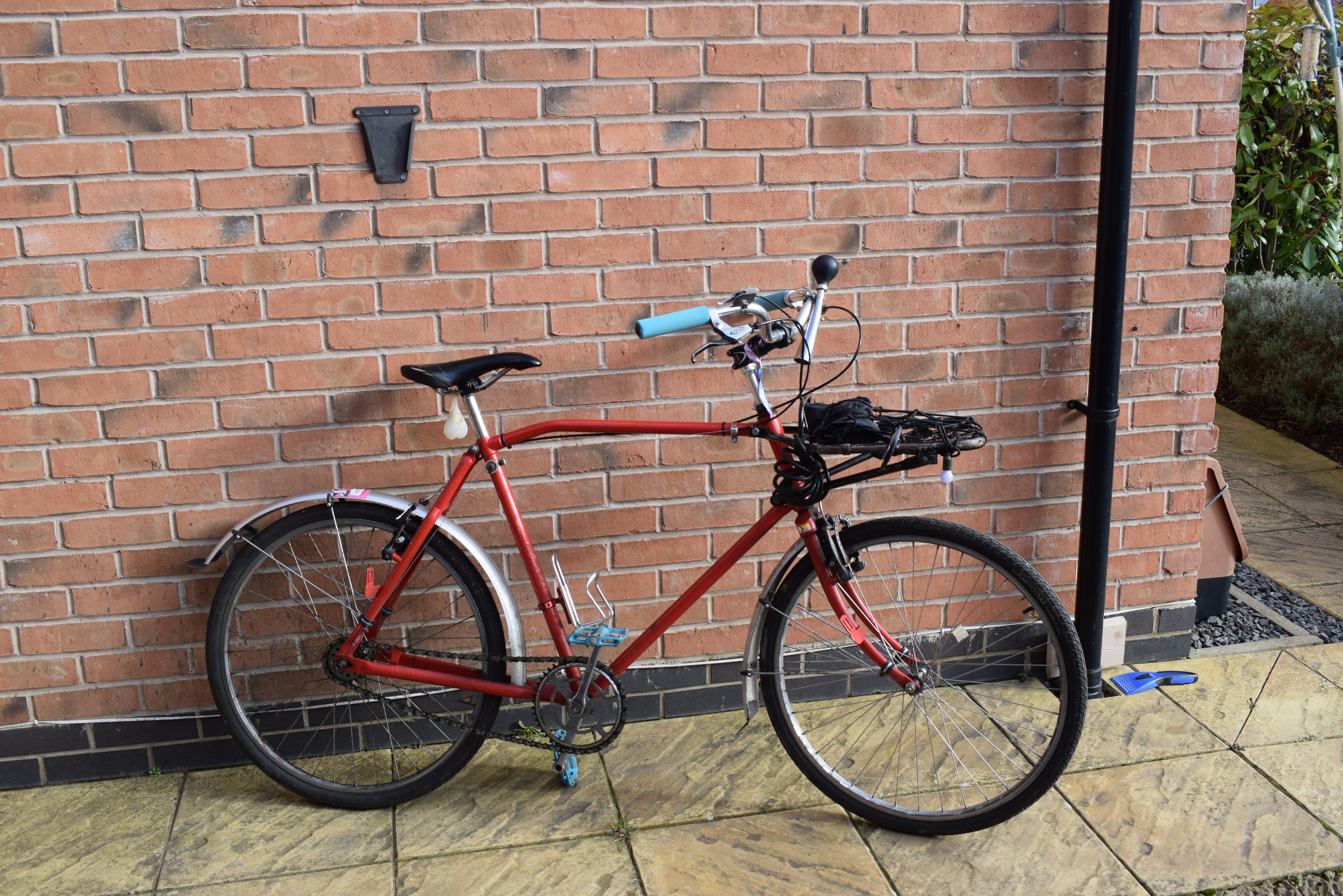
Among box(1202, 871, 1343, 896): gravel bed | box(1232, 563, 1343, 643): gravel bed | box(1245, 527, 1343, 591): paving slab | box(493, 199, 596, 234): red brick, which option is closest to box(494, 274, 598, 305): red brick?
box(493, 199, 596, 234): red brick

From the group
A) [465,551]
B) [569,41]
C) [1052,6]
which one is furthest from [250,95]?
[1052,6]

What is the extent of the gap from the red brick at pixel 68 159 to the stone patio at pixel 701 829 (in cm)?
153

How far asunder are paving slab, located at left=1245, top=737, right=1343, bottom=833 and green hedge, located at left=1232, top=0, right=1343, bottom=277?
3998 millimetres

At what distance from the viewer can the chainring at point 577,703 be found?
2756 millimetres

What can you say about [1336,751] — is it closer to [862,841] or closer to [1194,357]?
[1194,357]

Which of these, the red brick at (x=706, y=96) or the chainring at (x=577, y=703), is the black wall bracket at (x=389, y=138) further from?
the chainring at (x=577, y=703)

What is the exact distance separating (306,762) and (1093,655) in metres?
2.17

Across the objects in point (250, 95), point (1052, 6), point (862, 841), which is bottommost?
point (862, 841)

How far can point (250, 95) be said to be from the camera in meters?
2.64

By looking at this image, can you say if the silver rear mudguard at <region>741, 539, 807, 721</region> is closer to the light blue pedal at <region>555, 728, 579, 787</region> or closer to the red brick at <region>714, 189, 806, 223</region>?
the light blue pedal at <region>555, 728, 579, 787</region>

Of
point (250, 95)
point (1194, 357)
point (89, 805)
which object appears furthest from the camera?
point (1194, 357)

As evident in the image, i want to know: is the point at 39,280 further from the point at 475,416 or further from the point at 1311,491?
the point at 1311,491

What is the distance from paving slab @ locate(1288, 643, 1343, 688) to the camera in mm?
3285

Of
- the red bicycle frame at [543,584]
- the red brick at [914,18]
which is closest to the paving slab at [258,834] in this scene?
the red bicycle frame at [543,584]
